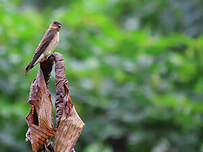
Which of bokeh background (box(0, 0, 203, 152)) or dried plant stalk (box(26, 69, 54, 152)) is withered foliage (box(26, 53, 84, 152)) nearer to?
dried plant stalk (box(26, 69, 54, 152))

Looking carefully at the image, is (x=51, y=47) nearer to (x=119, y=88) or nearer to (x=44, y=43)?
(x=44, y=43)

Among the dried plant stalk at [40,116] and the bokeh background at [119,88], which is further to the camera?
the bokeh background at [119,88]

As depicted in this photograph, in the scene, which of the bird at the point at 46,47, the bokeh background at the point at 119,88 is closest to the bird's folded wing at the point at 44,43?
the bird at the point at 46,47

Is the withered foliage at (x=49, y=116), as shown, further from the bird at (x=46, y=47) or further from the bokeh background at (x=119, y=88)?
the bokeh background at (x=119, y=88)

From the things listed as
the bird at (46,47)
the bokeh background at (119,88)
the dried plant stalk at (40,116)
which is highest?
the bokeh background at (119,88)

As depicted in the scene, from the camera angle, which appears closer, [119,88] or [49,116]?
[49,116]

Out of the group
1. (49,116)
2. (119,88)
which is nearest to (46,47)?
(49,116)
